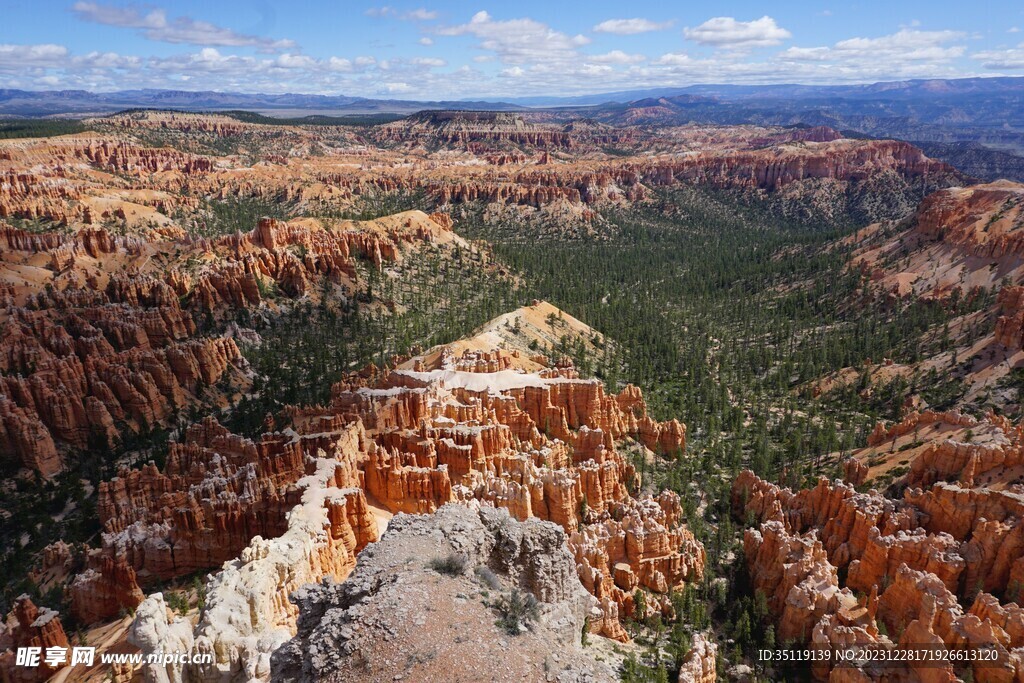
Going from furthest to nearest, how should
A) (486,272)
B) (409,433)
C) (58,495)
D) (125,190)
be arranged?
(125,190) → (486,272) → (58,495) → (409,433)

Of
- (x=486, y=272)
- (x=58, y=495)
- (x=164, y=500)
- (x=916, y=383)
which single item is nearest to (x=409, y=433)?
(x=164, y=500)

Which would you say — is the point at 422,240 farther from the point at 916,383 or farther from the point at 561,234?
the point at 916,383

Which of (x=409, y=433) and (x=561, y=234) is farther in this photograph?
(x=561, y=234)

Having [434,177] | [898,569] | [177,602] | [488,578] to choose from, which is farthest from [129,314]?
[434,177]

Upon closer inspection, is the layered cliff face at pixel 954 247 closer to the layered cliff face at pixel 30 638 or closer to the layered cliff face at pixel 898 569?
the layered cliff face at pixel 898 569

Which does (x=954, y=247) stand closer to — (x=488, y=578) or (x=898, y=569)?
(x=898, y=569)

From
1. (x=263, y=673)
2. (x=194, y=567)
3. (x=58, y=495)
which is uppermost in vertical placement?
(x=263, y=673)
